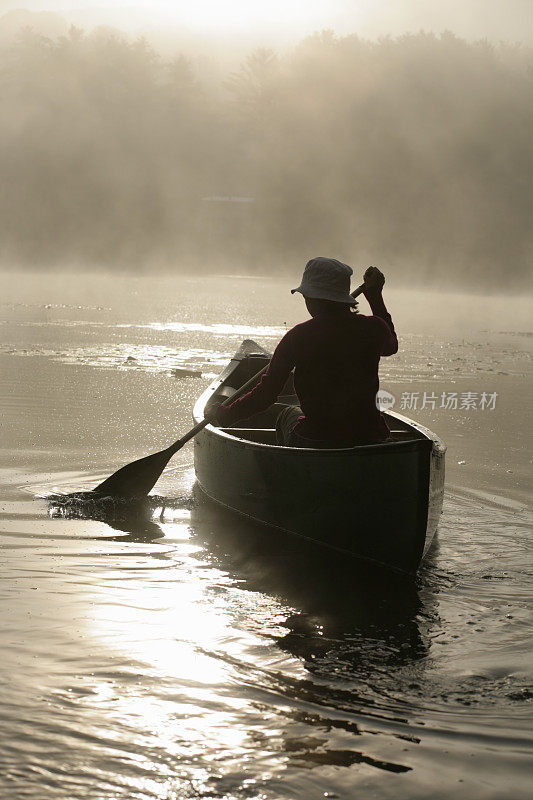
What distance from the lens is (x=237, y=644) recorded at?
12.9 ft

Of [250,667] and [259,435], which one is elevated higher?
[259,435]

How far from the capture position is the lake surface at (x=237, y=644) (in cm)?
291

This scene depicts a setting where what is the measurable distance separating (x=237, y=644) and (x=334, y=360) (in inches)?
71.0

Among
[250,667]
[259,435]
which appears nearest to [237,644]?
[250,667]

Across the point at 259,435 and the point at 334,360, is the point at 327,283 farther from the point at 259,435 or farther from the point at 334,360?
the point at 259,435

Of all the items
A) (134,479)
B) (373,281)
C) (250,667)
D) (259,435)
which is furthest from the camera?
(259,435)

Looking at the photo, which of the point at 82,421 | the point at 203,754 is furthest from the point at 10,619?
the point at 82,421

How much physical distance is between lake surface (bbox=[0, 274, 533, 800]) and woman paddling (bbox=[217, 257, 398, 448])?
0.76m

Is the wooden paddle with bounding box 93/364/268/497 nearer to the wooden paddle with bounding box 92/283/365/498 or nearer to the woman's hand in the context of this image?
the wooden paddle with bounding box 92/283/365/498

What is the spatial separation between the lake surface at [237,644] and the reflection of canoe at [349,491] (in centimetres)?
16

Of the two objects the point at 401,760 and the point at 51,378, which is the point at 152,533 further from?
the point at 51,378

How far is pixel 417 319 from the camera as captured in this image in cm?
2694

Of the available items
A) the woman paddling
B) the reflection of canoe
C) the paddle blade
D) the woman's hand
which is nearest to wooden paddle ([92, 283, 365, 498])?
the paddle blade

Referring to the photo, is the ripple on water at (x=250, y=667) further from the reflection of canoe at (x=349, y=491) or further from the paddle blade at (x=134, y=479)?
the paddle blade at (x=134, y=479)
